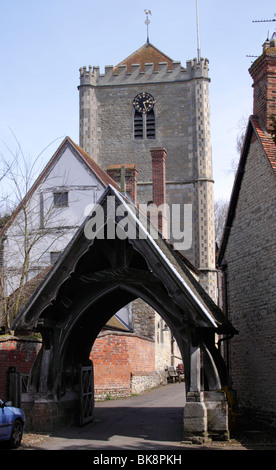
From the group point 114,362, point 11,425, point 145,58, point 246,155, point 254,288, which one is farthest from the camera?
point 145,58

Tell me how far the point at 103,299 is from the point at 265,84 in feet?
22.7

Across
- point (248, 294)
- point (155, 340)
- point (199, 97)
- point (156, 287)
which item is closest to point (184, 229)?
point (199, 97)

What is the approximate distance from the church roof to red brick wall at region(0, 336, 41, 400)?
Result: 3559cm

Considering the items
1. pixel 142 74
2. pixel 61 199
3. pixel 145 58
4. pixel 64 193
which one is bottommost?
pixel 61 199

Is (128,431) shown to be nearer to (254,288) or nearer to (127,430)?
(127,430)

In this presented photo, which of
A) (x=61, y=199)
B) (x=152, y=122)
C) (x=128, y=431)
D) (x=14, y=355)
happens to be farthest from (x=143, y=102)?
(x=128, y=431)

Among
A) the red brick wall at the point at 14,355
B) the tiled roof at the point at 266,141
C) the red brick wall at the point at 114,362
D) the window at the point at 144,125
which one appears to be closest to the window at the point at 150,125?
the window at the point at 144,125

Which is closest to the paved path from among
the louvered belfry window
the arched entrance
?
the arched entrance

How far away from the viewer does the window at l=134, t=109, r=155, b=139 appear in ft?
152

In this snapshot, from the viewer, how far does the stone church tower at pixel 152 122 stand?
44.1m

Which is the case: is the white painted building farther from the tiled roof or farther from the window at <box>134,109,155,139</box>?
the window at <box>134,109,155,139</box>

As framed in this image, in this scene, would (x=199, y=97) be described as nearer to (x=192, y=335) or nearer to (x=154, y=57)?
(x=154, y=57)

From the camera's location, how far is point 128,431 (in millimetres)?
13219

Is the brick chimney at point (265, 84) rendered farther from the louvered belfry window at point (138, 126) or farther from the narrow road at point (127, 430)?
the louvered belfry window at point (138, 126)
